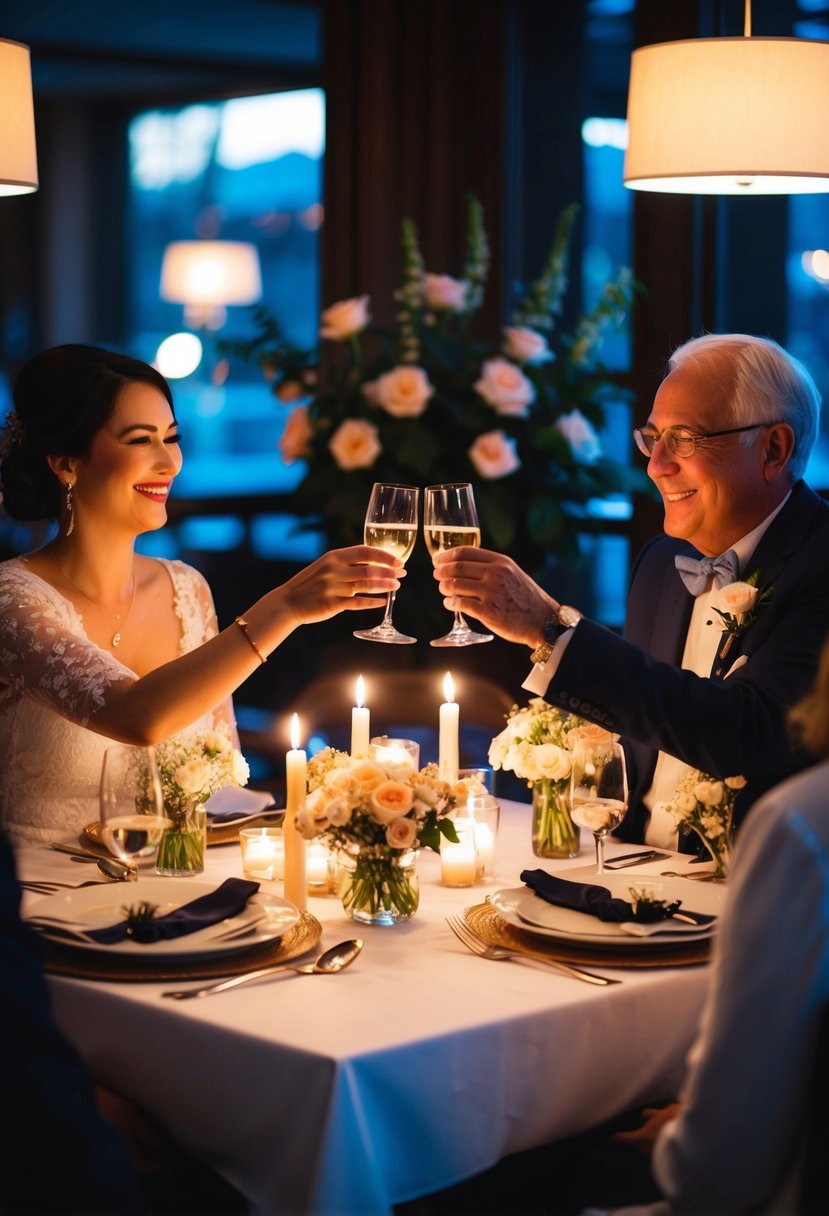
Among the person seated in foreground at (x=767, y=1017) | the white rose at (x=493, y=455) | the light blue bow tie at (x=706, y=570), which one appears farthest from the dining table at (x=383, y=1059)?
the white rose at (x=493, y=455)

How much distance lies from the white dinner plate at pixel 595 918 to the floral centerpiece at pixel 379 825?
0.13 m

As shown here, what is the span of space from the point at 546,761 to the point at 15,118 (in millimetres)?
1392

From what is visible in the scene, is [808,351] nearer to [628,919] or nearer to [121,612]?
[121,612]

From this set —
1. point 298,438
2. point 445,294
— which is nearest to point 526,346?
point 445,294

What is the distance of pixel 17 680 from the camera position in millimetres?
2746

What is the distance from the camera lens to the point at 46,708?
110 inches

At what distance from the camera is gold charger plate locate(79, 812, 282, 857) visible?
2.47m

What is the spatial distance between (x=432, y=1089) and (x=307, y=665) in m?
3.60

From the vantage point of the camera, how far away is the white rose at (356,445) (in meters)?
4.14

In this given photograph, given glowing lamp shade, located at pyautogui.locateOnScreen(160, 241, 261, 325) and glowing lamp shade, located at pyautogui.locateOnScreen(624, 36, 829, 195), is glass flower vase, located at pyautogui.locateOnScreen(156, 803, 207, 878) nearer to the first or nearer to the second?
glowing lamp shade, located at pyautogui.locateOnScreen(624, 36, 829, 195)

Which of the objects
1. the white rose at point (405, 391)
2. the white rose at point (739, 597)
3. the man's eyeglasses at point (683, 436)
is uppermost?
the white rose at point (405, 391)

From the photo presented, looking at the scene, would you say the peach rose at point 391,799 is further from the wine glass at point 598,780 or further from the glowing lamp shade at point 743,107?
the glowing lamp shade at point 743,107

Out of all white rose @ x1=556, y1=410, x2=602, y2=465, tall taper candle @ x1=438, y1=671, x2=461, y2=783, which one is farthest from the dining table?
white rose @ x1=556, y1=410, x2=602, y2=465

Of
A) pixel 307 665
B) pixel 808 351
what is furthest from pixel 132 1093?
pixel 307 665
